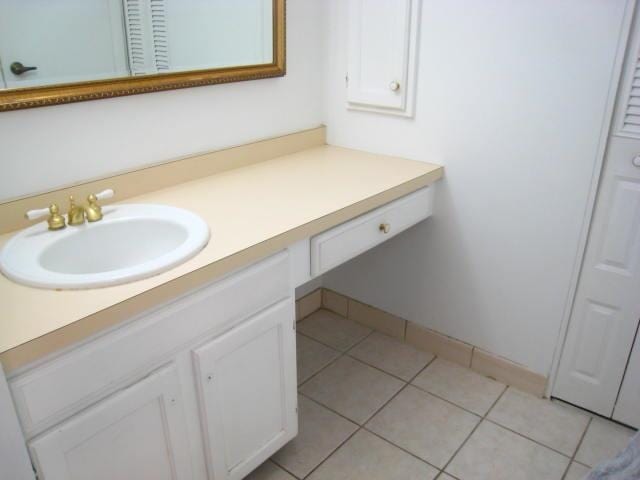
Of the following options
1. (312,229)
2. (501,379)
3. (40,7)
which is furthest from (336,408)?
(40,7)

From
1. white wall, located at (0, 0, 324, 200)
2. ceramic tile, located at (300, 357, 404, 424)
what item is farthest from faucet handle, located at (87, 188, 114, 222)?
ceramic tile, located at (300, 357, 404, 424)

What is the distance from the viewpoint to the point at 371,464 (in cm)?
169

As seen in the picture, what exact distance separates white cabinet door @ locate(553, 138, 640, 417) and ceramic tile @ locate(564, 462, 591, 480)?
27cm

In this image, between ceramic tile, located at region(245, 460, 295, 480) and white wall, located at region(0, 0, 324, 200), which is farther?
ceramic tile, located at region(245, 460, 295, 480)

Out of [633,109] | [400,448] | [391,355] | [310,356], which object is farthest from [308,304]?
[633,109]

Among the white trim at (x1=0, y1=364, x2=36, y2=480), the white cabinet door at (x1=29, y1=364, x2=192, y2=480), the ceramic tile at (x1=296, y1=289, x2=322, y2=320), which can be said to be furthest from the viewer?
the ceramic tile at (x1=296, y1=289, x2=322, y2=320)

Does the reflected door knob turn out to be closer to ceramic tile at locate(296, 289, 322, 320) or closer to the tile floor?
the tile floor

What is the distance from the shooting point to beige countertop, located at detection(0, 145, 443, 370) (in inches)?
38.5

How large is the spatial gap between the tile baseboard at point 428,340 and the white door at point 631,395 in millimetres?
243

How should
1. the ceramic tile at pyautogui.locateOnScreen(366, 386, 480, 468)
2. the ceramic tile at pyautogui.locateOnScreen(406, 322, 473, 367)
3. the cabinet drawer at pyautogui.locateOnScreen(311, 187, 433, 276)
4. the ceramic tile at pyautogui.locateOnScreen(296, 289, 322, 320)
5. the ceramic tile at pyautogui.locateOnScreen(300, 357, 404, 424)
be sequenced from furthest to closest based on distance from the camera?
the ceramic tile at pyautogui.locateOnScreen(296, 289, 322, 320) → the ceramic tile at pyautogui.locateOnScreen(406, 322, 473, 367) → the ceramic tile at pyautogui.locateOnScreen(300, 357, 404, 424) → the ceramic tile at pyautogui.locateOnScreen(366, 386, 480, 468) → the cabinet drawer at pyautogui.locateOnScreen(311, 187, 433, 276)

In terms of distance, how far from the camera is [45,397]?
985 millimetres

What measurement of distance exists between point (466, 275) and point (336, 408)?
68 cm

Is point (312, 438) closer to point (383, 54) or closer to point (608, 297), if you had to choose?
point (608, 297)

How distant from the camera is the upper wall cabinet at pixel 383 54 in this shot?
1843mm
